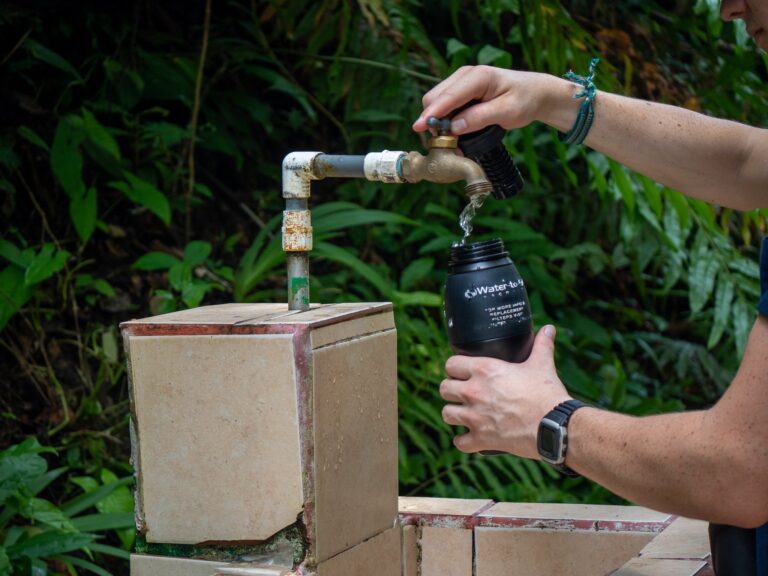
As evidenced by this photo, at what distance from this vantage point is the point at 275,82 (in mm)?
3279

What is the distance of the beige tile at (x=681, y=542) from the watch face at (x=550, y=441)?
0.30 meters

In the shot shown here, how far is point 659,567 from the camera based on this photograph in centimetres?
134

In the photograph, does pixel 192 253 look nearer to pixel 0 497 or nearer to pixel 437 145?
pixel 0 497

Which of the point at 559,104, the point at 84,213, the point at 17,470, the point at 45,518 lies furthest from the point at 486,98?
the point at 84,213

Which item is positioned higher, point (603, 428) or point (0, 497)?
point (603, 428)

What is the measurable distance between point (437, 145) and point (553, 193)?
96.5 inches

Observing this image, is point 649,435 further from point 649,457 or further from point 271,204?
point 271,204

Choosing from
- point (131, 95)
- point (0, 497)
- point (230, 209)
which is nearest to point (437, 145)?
point (0, 497)

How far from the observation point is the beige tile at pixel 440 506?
65.0 inches

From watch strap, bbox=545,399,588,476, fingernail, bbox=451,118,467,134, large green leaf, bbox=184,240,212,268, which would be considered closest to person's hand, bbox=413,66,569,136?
fingernail, bbox=451,118,467,134

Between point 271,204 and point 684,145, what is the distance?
1903mm

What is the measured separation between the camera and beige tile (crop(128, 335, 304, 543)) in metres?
1.27

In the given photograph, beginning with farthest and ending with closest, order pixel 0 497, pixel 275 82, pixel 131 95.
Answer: pixel 275 82 < pixel 131 95 < pixel 0 497

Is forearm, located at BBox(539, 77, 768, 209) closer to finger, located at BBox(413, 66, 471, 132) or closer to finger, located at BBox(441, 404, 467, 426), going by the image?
finger, located at BBox(413, 66, 471, 132)
